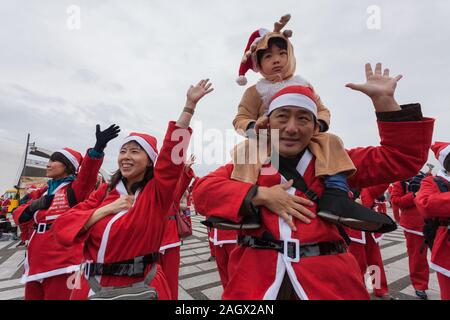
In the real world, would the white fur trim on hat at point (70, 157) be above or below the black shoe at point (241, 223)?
above

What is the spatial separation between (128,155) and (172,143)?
0.60 m

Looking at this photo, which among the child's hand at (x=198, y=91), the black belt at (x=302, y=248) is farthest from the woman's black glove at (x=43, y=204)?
the black belt at (x=302, y=248)

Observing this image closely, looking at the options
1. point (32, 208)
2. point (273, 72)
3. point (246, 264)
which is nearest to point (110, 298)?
point (246, 264)

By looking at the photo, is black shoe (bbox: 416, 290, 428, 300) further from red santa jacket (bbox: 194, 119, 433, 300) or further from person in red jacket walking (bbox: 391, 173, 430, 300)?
red santa jacket (bbox: 194, 119, 433, 300)

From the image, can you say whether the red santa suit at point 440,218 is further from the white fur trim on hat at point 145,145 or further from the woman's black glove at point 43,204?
the woman's black glove at point 43,204

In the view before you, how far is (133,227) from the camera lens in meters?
1.90

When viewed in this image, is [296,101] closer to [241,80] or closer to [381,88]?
[381,88]

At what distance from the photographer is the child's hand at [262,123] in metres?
1.60

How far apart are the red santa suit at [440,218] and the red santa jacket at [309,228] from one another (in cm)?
167


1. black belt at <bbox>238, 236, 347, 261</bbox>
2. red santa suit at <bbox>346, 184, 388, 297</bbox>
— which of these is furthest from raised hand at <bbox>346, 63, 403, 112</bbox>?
red santa suit at <bbox>346, 184, 388, 297</bbox>

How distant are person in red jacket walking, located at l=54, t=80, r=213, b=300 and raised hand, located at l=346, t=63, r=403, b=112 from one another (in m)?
1.06

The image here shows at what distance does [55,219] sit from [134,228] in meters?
1.27

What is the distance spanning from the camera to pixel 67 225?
1990 millimetres
